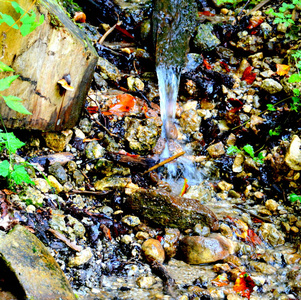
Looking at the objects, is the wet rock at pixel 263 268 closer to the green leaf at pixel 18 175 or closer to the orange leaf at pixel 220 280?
the orange leaf at pixel 220 280

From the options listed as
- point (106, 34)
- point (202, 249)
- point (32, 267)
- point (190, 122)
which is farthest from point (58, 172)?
point (106, 34)

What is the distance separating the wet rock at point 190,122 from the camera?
459 centimetres

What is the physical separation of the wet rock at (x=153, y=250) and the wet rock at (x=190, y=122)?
239cm

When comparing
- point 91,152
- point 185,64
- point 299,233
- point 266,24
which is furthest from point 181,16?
point 299,233

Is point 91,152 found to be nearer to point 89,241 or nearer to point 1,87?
point 89,241

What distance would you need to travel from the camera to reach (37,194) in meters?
2.50

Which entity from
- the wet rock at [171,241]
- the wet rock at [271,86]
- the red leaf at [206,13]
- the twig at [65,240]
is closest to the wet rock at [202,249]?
the wet rock at [171,241]

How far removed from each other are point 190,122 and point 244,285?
277cm

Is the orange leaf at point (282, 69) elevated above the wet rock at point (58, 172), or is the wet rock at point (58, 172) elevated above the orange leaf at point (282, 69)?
the orange leaf at point (282, 69)

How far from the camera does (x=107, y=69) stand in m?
4.39

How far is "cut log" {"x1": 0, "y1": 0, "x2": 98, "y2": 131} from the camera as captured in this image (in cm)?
236

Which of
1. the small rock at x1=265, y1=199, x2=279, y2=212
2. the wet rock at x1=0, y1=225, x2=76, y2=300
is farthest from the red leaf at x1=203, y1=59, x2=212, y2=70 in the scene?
the wet rock at x1=0, y1=225, x2=76, y2=300

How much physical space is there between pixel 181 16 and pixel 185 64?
42.4 inches

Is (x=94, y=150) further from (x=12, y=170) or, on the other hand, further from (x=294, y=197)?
(x=294, y=197)
